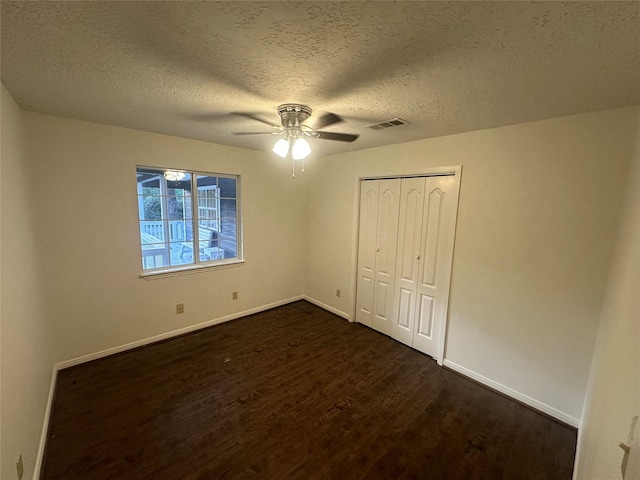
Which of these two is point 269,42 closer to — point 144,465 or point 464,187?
point 464,187

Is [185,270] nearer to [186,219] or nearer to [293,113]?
[186,219]

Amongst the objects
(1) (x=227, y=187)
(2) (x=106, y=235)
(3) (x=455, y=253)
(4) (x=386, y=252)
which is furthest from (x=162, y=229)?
(3) (x=455, y=253)

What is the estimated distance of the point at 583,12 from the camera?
97 centimetres

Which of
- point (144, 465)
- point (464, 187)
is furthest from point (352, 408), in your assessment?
point (464, 187)

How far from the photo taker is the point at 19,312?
5.22 feet

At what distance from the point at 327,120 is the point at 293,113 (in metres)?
0.42

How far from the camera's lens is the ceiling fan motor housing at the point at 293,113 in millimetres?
1938

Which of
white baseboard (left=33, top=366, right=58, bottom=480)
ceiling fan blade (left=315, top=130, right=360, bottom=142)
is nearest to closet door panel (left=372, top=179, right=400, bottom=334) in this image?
ceiling fan blade (left=315, top=130, right=360, bottom=142)

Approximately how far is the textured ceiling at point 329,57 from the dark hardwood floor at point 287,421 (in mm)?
2380

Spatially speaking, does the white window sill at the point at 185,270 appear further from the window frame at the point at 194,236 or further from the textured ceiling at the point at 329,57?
the textured ceiling at the point at 329,57

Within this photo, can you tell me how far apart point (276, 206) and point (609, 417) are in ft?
12.1

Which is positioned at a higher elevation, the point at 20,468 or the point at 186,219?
the point at 186,219

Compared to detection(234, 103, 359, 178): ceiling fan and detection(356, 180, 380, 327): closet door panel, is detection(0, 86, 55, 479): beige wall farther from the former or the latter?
detection(356, 180, 380, 327): closet door panel

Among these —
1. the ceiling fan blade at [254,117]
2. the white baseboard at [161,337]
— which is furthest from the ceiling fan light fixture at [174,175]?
the white baseboard at [161,337]
